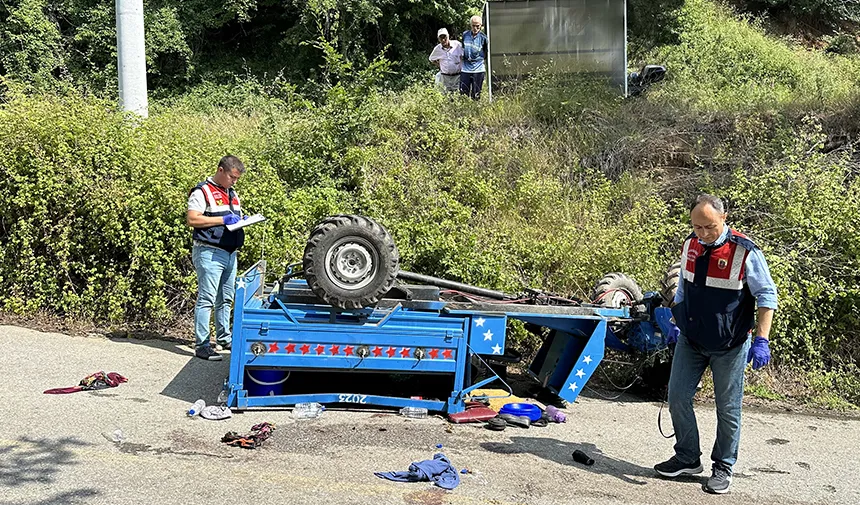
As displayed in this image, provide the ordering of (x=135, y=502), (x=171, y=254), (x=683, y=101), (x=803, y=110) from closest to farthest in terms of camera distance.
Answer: (x=135, y=502) → (x=171, y=254) → (x=803, y=110) → (x=683, y=101)

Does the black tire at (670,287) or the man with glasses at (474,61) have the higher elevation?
the man with glasses at (474,61)

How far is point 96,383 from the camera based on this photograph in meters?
6.56

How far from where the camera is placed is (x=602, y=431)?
6172 millimetres

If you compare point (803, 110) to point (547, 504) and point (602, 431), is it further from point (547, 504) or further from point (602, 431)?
point (547, 504)

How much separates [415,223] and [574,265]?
1.84 metres

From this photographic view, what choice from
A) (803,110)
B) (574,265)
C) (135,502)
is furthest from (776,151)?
(135,502)

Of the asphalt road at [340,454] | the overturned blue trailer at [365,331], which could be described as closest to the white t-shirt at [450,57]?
the overturned blue trailer at [365,331]

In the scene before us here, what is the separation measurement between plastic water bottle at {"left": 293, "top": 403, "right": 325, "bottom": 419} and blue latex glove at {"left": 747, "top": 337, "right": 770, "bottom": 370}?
3.19 m

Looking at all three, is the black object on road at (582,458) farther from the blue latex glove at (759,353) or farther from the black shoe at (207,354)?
the black shoe at (207,354)

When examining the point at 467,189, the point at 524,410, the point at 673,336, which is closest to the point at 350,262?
the point at 524,410

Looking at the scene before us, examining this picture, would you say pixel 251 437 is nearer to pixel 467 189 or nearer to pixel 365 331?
pixel 365 331

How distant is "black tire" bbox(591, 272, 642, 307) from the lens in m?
7.29

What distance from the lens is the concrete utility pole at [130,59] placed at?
10.9 m

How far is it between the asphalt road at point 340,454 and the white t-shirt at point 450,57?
25.7ft
